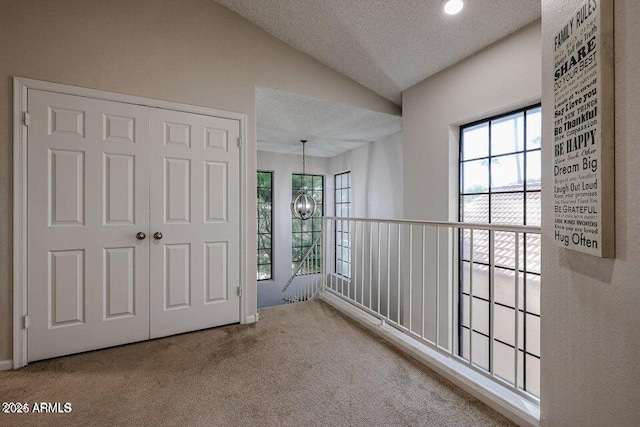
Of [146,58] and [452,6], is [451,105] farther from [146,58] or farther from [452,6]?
[146,58]

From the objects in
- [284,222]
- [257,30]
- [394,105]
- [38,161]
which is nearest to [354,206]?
[284,222]

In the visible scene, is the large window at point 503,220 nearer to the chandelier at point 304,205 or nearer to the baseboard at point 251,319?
the baseboard at point 251,319

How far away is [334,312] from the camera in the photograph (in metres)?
2.93

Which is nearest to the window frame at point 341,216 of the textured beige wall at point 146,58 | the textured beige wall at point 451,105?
the textured beige wall at point 451,105

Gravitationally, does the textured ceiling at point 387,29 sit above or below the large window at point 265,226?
above

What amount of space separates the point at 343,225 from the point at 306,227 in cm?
83

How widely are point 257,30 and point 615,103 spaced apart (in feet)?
9.07

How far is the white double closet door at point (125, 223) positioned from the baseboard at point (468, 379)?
1406 millimetres

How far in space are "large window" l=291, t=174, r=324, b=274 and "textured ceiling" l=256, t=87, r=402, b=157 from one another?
2.76 ft

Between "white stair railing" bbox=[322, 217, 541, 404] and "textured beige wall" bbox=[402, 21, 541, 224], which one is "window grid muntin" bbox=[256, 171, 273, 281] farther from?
"textured beige wall" bbox=[402, 21, 541, 224]

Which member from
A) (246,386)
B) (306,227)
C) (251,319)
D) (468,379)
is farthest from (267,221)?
(468,379)

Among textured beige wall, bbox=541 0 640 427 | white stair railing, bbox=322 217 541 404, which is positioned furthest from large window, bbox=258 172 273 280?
textured beige wall, bbox=541 0 640 427

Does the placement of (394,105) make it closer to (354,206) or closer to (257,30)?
(257,30)

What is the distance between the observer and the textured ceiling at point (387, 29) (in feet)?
7.29
